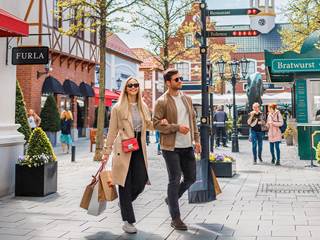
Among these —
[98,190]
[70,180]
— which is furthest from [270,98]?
[98,190]

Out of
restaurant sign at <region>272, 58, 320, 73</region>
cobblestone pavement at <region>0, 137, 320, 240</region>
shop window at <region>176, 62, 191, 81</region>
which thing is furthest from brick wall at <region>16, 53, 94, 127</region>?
shop window at <region>176, 62, 191, 81</region>

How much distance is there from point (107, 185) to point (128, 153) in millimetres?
470

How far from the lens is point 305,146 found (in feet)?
46.7

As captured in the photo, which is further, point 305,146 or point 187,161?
point 305,146

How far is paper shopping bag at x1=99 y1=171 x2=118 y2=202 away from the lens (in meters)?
5.48

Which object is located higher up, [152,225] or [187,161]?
[187,161]

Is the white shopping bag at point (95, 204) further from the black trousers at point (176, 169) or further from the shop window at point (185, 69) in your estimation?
the shop window at point (185, 69)

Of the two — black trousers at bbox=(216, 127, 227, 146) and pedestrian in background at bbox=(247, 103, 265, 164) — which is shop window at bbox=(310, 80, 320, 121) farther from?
black trousers at bbox=(216, 127, 227, 146)

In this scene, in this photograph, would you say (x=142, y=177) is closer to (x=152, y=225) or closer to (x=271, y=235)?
(x=152, y=225)

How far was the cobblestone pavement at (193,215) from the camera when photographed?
206 inches

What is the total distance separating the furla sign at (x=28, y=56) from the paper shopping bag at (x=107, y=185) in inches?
122

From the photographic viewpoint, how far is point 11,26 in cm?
678

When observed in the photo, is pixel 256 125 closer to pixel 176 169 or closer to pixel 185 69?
pixel 176 169

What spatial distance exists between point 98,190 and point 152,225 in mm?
812
